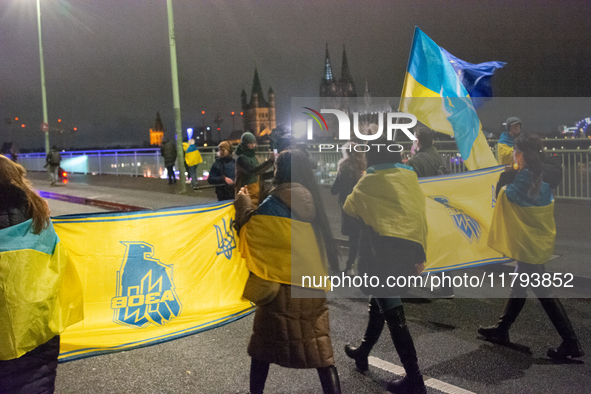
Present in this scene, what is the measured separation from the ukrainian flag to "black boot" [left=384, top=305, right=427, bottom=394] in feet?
10.8

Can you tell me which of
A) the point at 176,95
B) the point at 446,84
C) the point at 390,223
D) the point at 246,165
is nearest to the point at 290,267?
the point at 390,223

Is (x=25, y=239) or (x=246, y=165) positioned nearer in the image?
(x=25, y=239)

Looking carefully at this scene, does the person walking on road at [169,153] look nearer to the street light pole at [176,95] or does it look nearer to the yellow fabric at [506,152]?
the street light pole at [176,95]

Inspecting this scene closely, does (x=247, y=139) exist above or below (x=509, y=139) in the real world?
above

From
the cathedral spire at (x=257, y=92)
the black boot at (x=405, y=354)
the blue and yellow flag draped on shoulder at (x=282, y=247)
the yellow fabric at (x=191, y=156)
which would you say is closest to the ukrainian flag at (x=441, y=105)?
the black boot at (x=405, y=354)

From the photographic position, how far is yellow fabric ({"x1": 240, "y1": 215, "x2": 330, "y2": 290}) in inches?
119

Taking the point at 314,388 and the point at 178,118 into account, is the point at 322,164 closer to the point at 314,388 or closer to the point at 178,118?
the point at 178,118

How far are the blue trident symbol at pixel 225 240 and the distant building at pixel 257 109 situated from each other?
161 meters

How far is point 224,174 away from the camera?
26.0 ft

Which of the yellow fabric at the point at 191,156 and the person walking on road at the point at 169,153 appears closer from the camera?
the yellow fabric at the point at 191,156

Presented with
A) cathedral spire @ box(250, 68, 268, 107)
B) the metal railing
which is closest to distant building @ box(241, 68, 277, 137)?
cathedral spire @ box(250, 68, 268, 107)

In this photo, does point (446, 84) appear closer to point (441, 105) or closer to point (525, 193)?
point (441, 105)

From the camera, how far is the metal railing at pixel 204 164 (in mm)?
11461

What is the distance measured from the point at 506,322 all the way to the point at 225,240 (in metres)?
2.63
